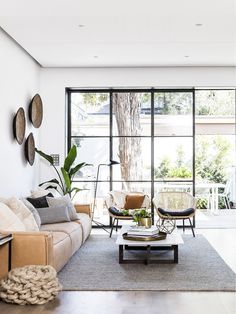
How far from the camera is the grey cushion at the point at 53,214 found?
5852 mm

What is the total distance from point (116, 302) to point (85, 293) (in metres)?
0.40

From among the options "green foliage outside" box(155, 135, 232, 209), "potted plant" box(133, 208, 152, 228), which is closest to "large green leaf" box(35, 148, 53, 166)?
"potted plant" box(133, 208, 152, 228)

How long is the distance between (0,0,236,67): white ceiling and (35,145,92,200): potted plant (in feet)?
4.91

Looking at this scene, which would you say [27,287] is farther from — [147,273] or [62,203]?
[62,203]

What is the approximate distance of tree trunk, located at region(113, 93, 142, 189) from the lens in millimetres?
8008

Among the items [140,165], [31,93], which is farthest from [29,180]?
[140,165]

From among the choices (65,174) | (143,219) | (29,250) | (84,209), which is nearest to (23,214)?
(29,250)

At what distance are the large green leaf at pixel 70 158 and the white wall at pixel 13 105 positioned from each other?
21.3 inches

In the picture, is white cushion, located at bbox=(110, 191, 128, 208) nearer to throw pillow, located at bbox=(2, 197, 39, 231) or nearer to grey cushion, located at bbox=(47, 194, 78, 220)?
grey cushion, located at bbox=(47, 194, 78, 220)

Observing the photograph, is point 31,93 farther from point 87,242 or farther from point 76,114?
point 87,242

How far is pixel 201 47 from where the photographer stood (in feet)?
21.2

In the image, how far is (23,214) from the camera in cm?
492

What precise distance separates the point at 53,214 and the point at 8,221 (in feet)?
5.14

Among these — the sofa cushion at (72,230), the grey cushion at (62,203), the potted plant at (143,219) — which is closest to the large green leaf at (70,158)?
the grey cushion at (62,203)
